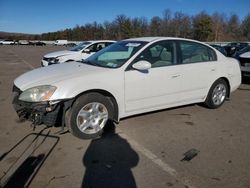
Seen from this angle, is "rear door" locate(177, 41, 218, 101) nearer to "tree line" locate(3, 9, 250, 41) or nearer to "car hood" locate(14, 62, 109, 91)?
"car hood" locate(14, 62, 109, 91)

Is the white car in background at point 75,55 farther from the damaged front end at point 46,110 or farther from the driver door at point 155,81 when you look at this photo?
the damaged front end at point 46,110

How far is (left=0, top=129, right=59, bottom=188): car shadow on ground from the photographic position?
127 inches

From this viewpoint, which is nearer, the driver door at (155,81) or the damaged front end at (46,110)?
the damaged front end at (46,110)

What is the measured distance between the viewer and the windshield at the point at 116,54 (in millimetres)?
4987

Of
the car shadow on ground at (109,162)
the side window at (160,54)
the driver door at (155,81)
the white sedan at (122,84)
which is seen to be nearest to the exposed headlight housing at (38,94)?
the white sedan at (122,84)

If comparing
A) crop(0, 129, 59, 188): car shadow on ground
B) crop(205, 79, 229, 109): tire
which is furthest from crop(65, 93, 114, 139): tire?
crop(205, 79, 229, 109): tire

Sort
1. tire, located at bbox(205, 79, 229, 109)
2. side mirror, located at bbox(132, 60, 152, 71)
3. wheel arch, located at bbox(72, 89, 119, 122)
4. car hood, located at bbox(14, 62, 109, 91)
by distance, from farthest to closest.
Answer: tire, located at bbox(205, 79, 229, 109)
side mirror, located at bbox(132, 60, 152, 71)
wheel arch, located at bbox(72, 89, 119, 122)
car hood, located at bbox(14, 62, 109, 91)

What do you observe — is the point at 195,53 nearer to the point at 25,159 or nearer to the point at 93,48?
the point at 25,159

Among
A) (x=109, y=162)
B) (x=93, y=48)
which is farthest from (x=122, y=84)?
(x=93, y=48)

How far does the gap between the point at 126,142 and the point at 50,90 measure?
1.42m

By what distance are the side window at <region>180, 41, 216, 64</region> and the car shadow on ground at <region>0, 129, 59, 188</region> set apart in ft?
9.71

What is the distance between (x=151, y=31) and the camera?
8531 centimetres

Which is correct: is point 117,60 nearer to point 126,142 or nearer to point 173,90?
point 173,90

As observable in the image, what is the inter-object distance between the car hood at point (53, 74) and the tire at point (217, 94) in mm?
2590
